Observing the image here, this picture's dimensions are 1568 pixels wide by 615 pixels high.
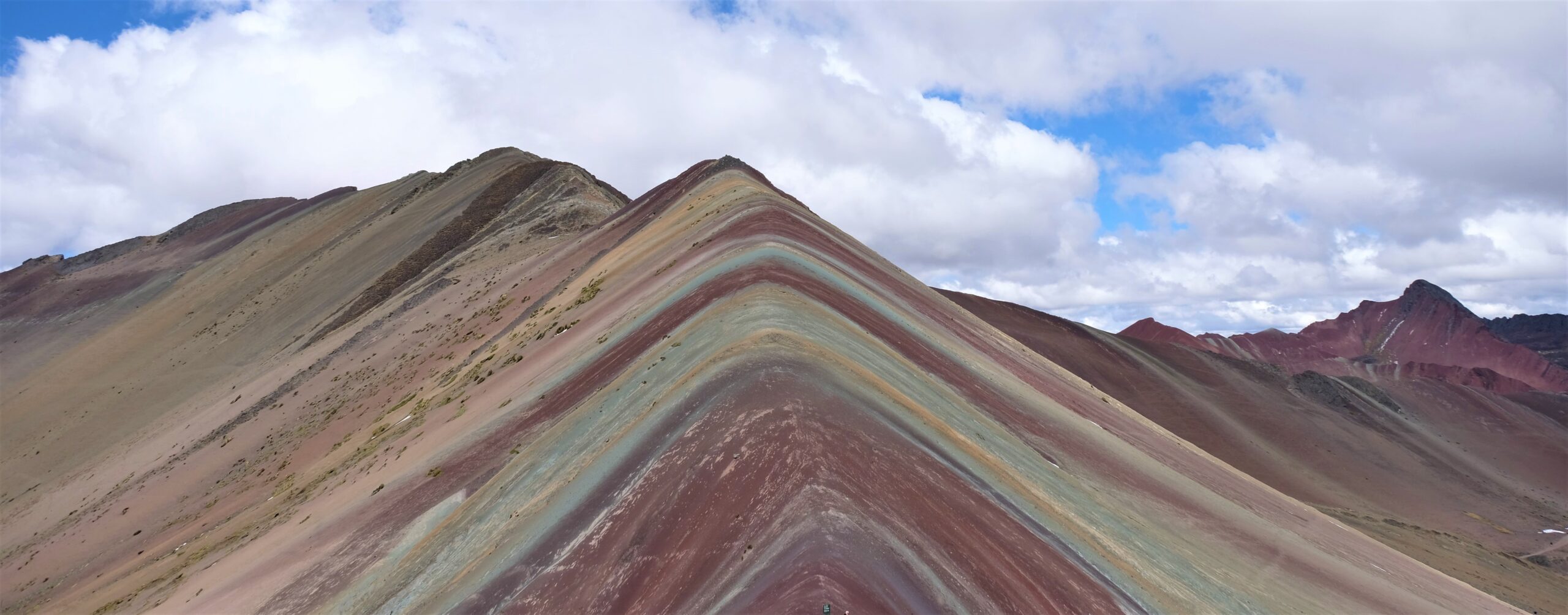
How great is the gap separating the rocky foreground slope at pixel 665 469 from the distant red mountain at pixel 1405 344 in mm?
96874

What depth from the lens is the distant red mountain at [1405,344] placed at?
412ft

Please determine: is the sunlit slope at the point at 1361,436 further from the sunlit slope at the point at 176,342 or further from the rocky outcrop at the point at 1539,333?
the rocky outcrop at the point at 1539,333

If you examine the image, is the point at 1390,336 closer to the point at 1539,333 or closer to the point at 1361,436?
the point at 1539,333

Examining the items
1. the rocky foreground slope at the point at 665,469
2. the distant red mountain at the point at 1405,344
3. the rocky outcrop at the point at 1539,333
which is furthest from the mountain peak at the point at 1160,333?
the rocky foreground slope at the point at 665,469

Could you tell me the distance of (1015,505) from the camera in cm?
1694

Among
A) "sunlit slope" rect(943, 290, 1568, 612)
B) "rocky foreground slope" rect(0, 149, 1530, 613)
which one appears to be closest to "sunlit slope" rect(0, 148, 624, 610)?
"rocky foreground slope" rect(0, 149, 1530, 613)

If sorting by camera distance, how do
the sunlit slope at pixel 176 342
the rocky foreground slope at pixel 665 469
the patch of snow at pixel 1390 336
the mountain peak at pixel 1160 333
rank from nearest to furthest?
the rocky foreground slope at pixel 665 469 < the sunlit slope at pixel 176 342 < the mountain peak at pixel 1160 333 < the patch of snow at pixel 1390 336

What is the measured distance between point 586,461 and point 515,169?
59798mm

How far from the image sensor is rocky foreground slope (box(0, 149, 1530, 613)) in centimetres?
1395

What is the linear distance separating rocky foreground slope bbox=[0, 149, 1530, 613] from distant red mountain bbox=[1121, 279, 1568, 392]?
9687cm

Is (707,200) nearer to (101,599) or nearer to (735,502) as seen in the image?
(101,599)

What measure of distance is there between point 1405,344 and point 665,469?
15848 cm

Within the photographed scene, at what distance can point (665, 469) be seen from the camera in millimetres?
15719

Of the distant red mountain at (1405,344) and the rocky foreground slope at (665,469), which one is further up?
the distant red mountain at (1405,344)
